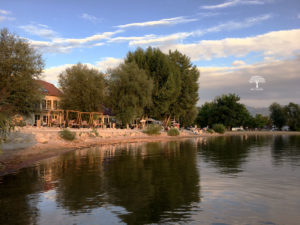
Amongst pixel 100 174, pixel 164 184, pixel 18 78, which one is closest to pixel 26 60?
pixel 18 78

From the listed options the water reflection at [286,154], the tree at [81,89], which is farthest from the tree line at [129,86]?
the water reflection at [286,154]

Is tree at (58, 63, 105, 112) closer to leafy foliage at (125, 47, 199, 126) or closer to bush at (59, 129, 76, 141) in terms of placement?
leafy foliage at (125, 47, 199, 126)

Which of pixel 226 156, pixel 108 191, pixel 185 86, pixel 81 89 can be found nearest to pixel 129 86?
pixel 81 89

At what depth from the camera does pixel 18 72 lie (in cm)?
3309

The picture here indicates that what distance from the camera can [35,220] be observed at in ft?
24.1

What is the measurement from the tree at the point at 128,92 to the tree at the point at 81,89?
95.1 inches

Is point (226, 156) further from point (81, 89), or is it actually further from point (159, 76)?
point (159, 76)

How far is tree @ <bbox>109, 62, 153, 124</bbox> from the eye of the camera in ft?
164

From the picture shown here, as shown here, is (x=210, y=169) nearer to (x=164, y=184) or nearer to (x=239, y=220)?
(x=164, y=184)

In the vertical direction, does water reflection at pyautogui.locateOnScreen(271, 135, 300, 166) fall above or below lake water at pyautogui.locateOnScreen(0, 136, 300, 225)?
below

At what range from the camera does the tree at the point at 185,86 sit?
62375 mm

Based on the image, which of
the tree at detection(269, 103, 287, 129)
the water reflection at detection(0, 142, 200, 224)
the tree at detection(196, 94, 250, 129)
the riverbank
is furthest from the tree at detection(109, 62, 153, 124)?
the tree at detection(269, 103, 287, 129)

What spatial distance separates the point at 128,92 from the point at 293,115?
83.3m

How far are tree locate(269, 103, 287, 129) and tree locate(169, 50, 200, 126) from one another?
202 feet
